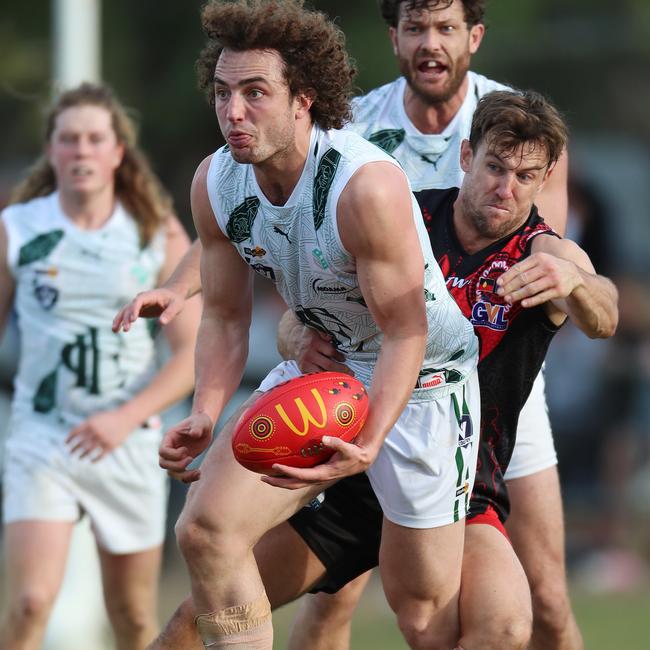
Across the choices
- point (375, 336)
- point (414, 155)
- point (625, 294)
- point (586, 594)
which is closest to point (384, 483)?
point (375, 336)

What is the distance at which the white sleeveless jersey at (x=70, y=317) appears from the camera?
6523 millimetres

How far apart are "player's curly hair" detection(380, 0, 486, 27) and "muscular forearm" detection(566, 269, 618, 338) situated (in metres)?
1.27

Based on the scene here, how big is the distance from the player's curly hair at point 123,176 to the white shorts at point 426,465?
2.20 meters

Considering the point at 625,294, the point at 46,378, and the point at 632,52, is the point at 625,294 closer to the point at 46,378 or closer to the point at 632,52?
the point at 632,52

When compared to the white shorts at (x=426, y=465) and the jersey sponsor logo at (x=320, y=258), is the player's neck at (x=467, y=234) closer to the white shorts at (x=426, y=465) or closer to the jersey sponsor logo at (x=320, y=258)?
the white shorts at (x=426, y=465)

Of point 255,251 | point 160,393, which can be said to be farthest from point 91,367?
point 255,251

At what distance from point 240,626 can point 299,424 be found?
0.74 metres

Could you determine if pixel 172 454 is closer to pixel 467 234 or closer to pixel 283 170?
pixel 283 170

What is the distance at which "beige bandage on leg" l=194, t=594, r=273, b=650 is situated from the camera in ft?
14.7

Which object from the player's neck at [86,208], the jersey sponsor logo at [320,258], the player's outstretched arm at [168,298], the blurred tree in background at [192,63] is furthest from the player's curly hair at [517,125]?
the blurred tree in background at [192,63]

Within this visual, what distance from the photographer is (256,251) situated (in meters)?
4.55

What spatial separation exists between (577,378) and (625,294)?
1.12m

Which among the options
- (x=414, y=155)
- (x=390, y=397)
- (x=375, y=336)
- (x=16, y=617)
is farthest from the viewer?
(x=16, y=617)

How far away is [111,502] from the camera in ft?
21.5
